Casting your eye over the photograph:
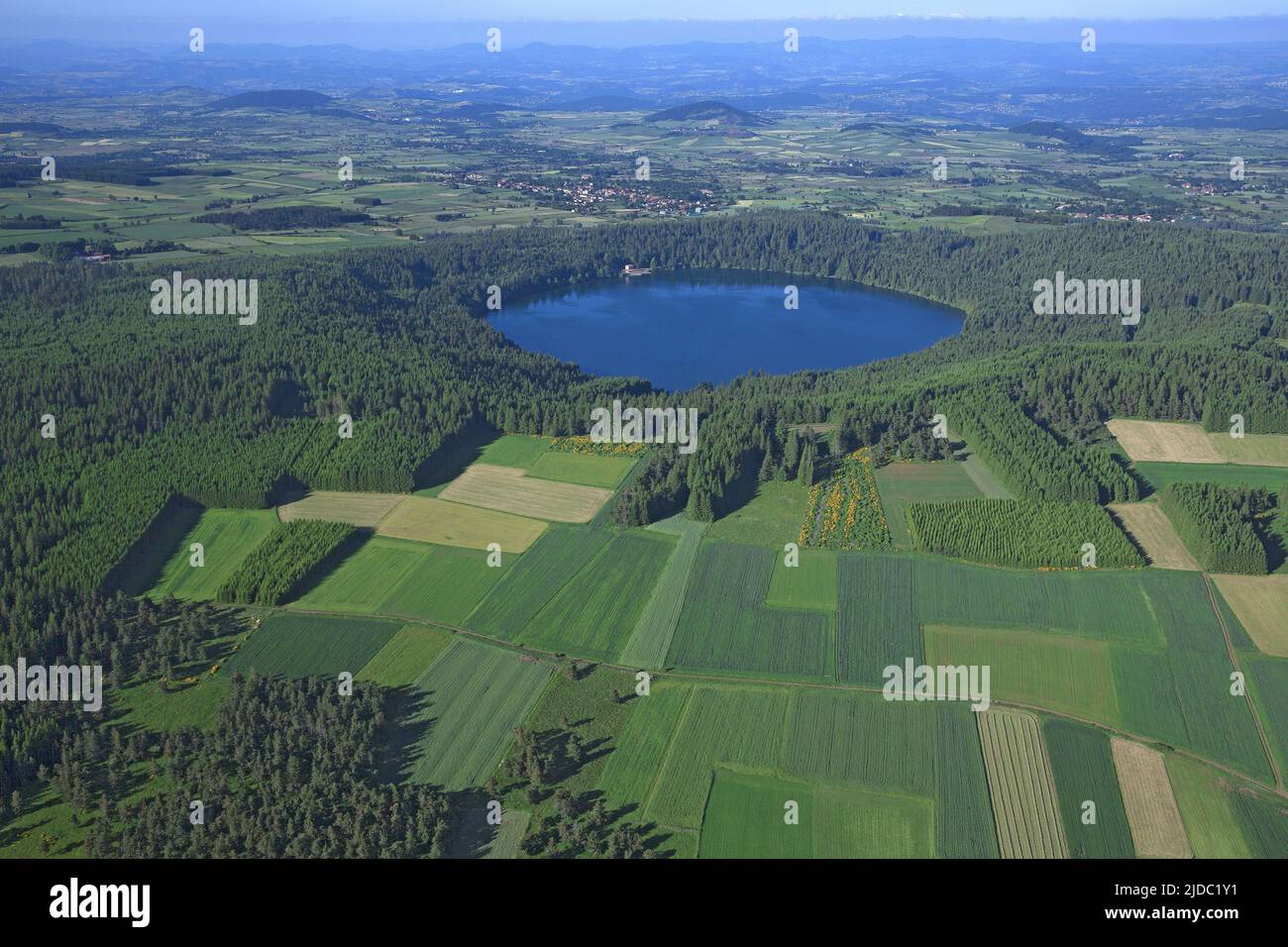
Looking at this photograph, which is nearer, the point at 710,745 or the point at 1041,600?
the point at 710,745

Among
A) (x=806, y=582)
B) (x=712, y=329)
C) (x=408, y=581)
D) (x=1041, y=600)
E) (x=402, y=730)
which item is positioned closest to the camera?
(x=402, y=730)

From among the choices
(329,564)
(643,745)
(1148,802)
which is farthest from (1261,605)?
(329,564)

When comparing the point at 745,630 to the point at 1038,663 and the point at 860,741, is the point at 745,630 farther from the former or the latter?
the point at 1038,663

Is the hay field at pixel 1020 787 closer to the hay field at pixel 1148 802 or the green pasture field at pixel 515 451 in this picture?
the hay field at pixel 1148 802

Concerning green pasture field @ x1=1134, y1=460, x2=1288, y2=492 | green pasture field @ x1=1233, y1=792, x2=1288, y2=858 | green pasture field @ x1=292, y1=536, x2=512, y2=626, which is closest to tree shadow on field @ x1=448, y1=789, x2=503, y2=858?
green pasture field @ x1=292, y1=536, x2=512, y2=626

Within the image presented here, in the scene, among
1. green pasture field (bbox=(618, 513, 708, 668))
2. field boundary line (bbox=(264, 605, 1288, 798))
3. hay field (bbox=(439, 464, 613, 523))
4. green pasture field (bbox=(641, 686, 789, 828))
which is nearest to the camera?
green pasture field (bbox=(641, 686, 789, 828))

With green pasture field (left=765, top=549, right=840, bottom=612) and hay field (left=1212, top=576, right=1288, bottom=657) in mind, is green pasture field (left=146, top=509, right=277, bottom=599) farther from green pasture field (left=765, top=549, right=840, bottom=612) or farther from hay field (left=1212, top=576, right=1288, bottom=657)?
hay field (left=1212, top=576, right=1288, bottom=657)
